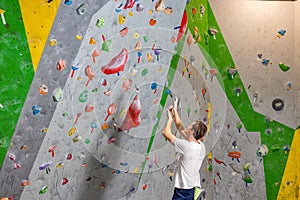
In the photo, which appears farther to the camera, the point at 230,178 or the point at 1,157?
the point at 230,178

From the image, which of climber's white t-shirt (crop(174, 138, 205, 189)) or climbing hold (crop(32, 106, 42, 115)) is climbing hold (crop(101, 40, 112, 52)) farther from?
climber's white t-shirt (crop(174, 138, 205, 189))

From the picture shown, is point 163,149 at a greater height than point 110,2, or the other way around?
point 110,2

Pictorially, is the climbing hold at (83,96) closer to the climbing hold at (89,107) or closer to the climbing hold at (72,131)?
the climbing hold at (89,107)

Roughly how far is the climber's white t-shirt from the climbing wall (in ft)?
1.49

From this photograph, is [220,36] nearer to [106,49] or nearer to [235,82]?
[235,82]

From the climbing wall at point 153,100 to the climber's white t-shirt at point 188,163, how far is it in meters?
0.45

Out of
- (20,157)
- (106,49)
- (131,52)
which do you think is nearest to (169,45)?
(131,52)

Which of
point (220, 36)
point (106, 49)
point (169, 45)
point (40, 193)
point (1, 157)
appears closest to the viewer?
point (1, 157)

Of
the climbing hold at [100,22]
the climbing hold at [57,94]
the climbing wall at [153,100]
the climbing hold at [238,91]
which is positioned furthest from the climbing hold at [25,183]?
the climbing hold at [238,91]

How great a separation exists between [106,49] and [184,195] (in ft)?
3.91

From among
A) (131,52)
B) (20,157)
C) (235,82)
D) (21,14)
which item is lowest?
(20,157)

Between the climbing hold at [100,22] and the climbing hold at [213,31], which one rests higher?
the climbing hold at [100,22]

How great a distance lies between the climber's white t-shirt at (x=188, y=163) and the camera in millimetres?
3441

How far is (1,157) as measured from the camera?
2822mm
